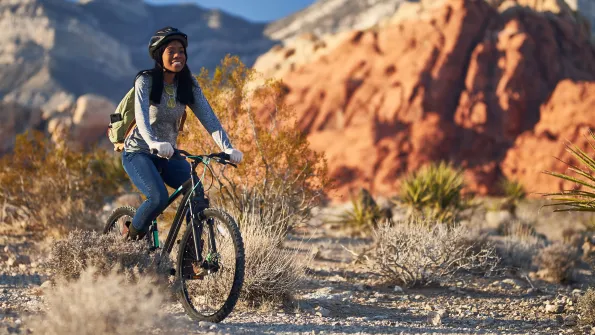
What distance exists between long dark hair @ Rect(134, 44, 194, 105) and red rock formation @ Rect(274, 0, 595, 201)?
17.1 meters

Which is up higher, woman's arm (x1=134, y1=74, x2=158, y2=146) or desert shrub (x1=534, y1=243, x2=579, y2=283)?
woman's arm (x1=134, y1=74, x2=158, y2=146)

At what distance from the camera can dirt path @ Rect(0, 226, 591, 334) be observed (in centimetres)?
433

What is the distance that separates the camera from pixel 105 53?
256 feet

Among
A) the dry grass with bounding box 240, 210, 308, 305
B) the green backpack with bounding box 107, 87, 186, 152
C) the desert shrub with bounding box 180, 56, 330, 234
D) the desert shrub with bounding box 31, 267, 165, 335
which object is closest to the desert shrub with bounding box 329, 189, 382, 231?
the desert shrub with bounding box 180, 56, 330, 234

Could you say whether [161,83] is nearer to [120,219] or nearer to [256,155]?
[120,219]

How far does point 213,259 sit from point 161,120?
1.21m

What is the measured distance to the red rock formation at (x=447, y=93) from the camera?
2312 centimetres

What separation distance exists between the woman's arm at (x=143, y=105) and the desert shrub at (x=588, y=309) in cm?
382

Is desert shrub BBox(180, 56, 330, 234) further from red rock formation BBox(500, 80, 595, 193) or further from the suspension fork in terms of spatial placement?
red rock formation BBox(500, 80, 595, 193)

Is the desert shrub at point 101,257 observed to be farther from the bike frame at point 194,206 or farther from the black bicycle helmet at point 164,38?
the black bicycle helmet at point 164,38

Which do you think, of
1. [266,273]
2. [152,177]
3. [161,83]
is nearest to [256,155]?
[266,273]

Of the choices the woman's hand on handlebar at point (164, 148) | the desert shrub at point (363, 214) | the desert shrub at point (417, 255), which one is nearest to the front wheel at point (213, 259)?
the woman's hand on handlebar at point (164, 148)

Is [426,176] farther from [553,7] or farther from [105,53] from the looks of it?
[105,53]

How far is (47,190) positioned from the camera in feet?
31.9
